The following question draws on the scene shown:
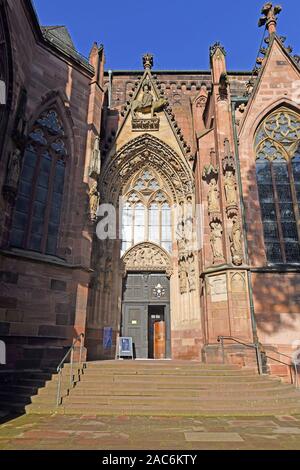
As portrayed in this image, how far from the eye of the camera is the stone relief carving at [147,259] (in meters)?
14.2

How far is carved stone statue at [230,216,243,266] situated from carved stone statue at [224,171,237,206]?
27.1 inches

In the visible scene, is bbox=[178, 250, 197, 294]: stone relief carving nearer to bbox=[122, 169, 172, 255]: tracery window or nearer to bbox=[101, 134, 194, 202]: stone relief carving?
bbox=[122, 169, 172, 255]: tracery window

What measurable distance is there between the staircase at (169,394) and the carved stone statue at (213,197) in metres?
5.71

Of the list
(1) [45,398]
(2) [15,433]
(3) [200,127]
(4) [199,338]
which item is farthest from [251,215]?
(2) [15,433]

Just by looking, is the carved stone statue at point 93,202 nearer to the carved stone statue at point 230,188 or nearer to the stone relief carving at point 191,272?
the stone relief carving at point 191,272

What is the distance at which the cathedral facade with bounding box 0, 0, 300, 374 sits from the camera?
10.1 meters

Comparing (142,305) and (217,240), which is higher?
(217,240)

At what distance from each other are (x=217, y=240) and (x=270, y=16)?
1220 cm

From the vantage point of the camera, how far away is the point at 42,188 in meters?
11.5

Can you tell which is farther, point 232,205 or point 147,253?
point 147,253

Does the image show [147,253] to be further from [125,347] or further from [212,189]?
[212,189]

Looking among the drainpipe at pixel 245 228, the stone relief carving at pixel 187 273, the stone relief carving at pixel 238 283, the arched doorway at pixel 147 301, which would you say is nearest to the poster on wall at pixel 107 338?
the arched doorway at pixel 147 301

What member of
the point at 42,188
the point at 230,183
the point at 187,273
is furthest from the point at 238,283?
the point at 42,188

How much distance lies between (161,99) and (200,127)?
2.56 meters
